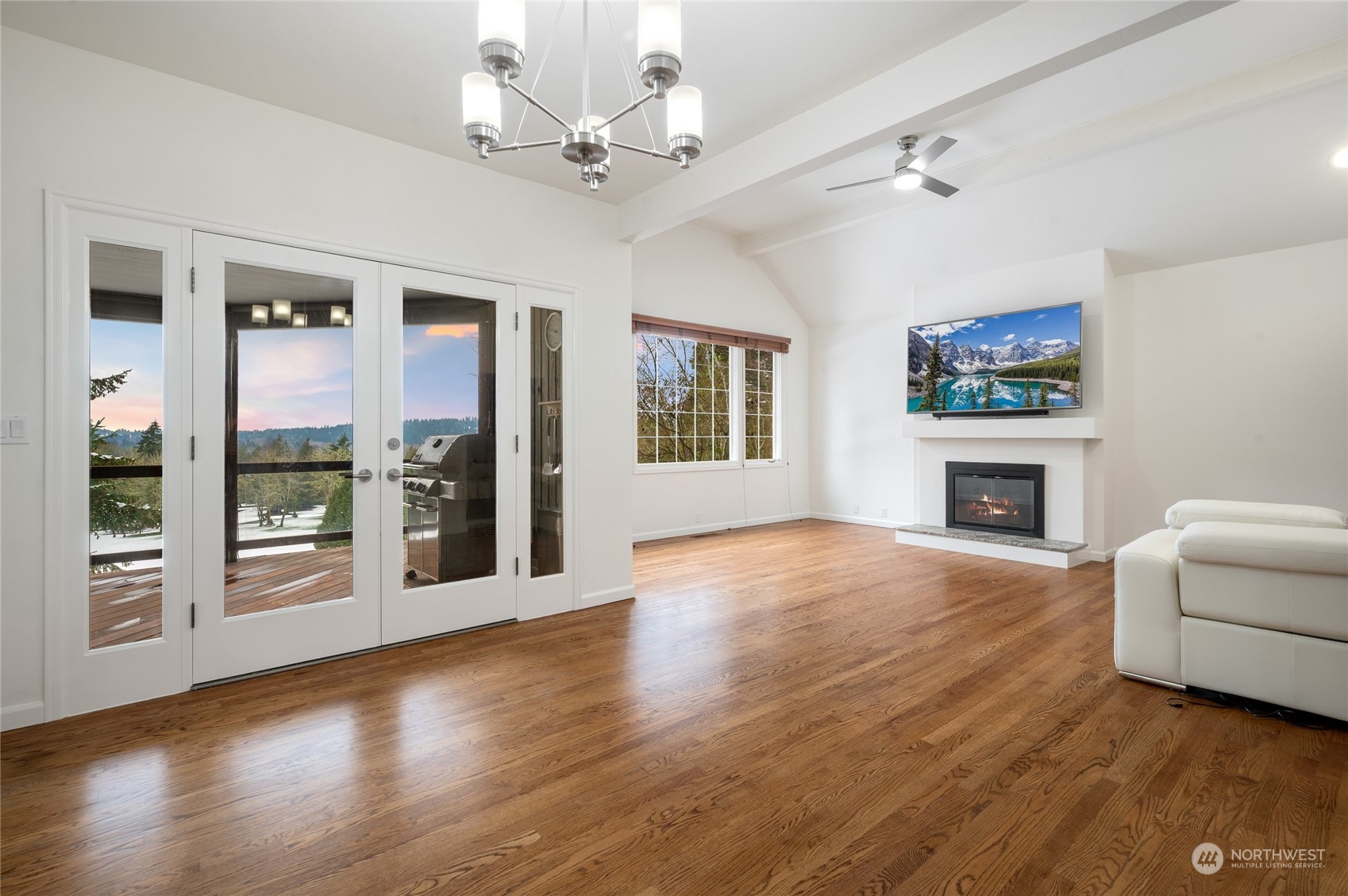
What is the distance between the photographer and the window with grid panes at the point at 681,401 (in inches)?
259

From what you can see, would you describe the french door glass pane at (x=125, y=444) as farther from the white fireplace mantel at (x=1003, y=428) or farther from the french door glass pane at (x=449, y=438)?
the white fireplace mantel at (x=1003, y=428)

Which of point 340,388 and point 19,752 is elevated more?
point 340,388

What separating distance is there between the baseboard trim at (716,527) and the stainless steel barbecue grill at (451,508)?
2796mm

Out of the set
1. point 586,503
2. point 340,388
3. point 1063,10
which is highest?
point 1063,10

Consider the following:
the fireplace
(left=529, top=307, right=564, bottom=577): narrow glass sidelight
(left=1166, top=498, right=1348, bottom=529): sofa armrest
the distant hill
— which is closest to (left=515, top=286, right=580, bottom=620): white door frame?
(left=529, top=307, right=564, bottom=577): narrow glass sidelight

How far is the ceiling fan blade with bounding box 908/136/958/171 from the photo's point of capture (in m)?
3.93

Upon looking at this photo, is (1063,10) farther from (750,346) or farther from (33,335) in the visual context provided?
(750,346)

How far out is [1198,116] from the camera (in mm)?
3863

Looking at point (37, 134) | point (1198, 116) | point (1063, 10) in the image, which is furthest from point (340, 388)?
point (1198, 116)

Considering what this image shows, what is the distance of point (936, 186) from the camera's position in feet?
14.7

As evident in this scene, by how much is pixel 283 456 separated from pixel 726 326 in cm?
507

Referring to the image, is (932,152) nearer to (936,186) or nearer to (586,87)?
(936,186)

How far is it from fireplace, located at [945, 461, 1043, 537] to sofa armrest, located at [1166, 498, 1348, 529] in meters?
2.26

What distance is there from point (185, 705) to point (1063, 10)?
4.32 metres
